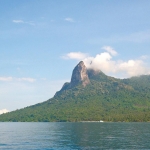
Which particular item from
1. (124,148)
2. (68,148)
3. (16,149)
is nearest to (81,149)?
(68,148)

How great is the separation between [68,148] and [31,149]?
11.7 m

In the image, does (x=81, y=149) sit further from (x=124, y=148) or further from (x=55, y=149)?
(x=124, y=148)

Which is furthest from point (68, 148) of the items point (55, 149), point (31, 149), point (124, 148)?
point (124, 148)

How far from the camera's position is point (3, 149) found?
86.5 m

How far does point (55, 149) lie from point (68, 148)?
422 cm

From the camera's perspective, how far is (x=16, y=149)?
8581cm

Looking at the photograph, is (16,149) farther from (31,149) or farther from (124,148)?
(124,148)

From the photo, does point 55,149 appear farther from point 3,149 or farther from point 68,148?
point 3,149

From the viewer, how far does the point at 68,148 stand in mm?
86875

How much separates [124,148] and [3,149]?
38496 millimetres

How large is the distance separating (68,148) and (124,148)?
17.8 meters

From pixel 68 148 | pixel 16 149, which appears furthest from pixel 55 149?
pixel 16 149

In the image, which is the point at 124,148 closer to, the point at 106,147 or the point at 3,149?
the point at 106,147

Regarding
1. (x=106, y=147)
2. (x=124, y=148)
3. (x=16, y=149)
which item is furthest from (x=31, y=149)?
(x=124, y=148)
